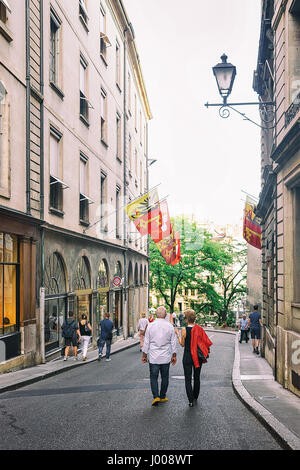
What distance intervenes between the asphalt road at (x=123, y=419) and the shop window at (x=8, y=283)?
2.42 m

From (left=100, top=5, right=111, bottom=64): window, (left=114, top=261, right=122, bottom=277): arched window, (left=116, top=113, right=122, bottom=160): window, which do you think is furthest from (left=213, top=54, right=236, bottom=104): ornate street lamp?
(left=116, top=113, right=122, bottom=160): window

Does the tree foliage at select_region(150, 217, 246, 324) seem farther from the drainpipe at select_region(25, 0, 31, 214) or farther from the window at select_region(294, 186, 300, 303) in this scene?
the window at select_region(294, 186, 300, 303)

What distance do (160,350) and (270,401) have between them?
2.12 meters

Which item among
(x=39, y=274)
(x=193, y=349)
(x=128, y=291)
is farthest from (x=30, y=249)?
(x=128, y=291)

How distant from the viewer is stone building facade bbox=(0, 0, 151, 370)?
14.9 meters

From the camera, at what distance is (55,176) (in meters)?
18.2

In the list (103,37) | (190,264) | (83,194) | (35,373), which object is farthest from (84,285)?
(190,264)

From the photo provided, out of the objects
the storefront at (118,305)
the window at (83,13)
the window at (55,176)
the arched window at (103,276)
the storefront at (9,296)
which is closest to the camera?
the storefront at (9,296)

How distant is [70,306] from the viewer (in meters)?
19.5

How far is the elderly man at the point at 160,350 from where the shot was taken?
9.25m

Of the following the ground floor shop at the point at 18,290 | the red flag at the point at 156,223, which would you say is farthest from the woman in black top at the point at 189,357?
the red flag at the point at 156,223

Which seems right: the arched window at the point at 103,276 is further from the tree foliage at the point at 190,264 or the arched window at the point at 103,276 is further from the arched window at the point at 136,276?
the tree foliage at the point at 190,264

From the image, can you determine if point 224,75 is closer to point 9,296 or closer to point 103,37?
point 9,296

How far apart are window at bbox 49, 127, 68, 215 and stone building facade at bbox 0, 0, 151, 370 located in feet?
0.11
